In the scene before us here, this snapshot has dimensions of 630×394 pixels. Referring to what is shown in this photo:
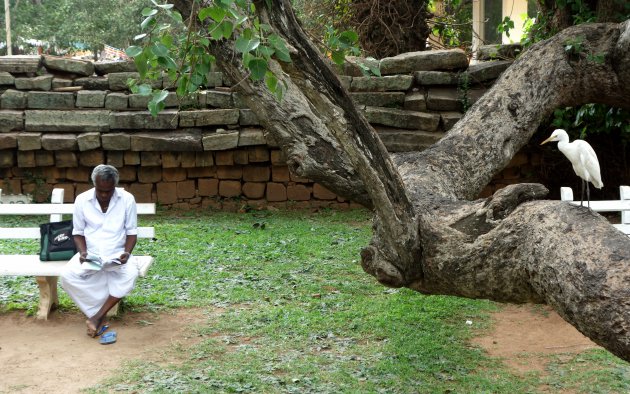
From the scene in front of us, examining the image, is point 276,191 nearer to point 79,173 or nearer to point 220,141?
point 220,141

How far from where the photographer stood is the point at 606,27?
7.80 meters

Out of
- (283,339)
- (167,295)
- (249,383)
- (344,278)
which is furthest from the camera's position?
(344,278)

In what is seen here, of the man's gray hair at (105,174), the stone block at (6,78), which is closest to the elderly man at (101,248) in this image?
the man's gray hair at (105,174)

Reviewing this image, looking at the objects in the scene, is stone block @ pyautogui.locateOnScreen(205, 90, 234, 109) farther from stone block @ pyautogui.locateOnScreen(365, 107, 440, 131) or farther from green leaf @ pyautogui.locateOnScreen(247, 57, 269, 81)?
green leaf @ pyautogui.locateOnScreen(247, 57, 269, 81)

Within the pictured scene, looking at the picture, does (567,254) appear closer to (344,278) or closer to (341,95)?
(341,95)

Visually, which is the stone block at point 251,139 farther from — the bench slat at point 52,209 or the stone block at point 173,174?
the bench slat at point 52,209

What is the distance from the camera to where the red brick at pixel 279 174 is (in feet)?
37.0

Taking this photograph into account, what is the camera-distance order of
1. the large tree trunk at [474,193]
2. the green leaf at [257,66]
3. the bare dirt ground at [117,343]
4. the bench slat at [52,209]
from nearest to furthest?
1. the green leaf at [257,66]
2. the large tree trunk at [474,193]
3. the bare dirt ground at [117,343]
4. the bench slat at [52,209]

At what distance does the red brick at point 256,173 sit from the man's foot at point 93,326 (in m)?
5.05

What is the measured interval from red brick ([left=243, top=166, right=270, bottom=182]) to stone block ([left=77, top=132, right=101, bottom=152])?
2010 mm

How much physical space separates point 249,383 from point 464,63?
714 centimetres

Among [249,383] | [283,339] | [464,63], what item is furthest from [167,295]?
[464,63]

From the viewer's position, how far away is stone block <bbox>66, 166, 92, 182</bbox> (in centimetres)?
1133

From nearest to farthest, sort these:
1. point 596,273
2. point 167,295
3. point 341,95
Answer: point 596,273 < point 341,95 < point 167,295
